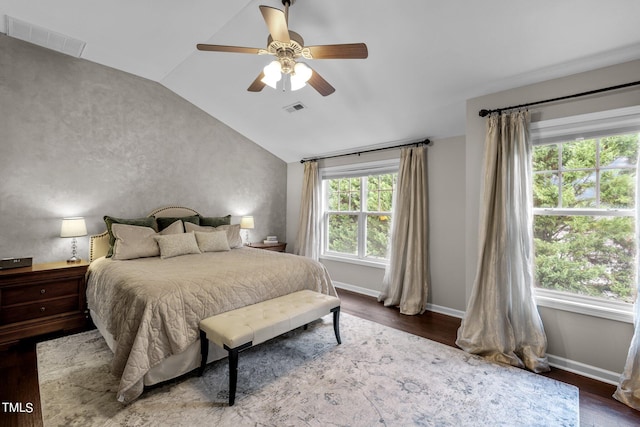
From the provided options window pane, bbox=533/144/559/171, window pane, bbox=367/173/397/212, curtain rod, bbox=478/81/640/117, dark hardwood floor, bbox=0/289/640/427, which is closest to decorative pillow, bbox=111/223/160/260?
dark hardwood floor, bbox=0/289/640/427

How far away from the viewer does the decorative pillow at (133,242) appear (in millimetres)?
3152

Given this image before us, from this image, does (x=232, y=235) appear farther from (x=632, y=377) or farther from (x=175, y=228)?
(x=632, y=377)

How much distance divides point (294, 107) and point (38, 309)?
3525 mm

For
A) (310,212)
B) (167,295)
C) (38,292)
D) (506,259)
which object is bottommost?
(38,292)

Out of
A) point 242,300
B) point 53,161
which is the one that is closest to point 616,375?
point 242,300

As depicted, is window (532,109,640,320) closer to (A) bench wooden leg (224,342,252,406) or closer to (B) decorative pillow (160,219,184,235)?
(A) bench wooden leg (224,342,252,406)

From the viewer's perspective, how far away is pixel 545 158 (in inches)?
106

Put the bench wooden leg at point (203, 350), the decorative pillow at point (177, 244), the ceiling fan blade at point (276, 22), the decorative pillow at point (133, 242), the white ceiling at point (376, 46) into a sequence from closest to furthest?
1. the ceiling fan blade at point (276, 22)
2. the white ceiling at point (376, 46)
3. the bench wooden leg at point (203, 350)
4. the decorative pillow at point (133, 242)
5. the decorative pillow at point (177, 244)

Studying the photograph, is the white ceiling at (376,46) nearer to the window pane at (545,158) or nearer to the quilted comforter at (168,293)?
the window pane at (545,158)

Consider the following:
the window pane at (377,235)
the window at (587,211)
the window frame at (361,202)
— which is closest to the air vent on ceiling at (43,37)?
the window frame at (361,202)

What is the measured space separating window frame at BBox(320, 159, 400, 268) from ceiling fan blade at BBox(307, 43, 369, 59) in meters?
2.29

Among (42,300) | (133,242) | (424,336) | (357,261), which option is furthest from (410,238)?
(42,300)

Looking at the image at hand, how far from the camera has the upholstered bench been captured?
76.5 inches

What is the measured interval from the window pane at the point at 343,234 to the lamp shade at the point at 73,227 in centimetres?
341
